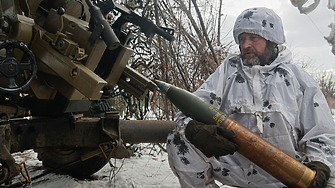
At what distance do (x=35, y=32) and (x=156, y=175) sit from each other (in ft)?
8.75

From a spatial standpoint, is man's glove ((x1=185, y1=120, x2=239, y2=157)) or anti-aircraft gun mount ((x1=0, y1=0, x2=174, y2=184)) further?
anti-aircraft gun mount ((x1=0, y1=0, x2=174, y2=184))

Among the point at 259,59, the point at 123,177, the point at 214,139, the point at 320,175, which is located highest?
the point at 259,59

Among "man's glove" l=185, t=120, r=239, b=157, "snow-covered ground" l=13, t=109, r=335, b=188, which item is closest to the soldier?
"man's glove" l=185, t=120, r=239, b=157

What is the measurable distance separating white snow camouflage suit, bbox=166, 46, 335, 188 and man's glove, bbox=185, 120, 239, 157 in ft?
0.89

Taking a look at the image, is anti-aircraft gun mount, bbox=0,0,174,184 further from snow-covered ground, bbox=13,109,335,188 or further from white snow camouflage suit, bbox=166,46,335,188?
white snow camouflage suit, bbox=166,46,335,188

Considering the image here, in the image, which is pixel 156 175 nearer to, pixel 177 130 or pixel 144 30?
pixel 177 130

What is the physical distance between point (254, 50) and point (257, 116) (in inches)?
25.9

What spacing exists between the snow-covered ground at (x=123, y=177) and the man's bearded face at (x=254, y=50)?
2.04m

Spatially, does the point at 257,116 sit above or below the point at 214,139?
above

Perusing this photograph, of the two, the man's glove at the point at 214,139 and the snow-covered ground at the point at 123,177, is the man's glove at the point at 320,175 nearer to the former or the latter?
the man's glove at the point at 214,139

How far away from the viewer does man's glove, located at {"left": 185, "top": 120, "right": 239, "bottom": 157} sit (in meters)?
1.90

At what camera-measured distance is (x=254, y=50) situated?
2381 mm

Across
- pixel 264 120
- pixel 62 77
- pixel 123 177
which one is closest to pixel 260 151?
pixel 264 120

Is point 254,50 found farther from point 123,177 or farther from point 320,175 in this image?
point 123,177
